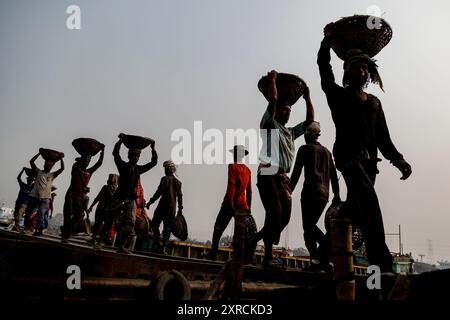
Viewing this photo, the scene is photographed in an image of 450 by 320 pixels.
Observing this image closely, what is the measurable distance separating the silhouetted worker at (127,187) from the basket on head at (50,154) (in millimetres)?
3295

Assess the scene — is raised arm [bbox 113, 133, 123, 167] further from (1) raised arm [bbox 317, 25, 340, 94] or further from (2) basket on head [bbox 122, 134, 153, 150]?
(1) raised arm [bbox 317, 25, 340, 94]

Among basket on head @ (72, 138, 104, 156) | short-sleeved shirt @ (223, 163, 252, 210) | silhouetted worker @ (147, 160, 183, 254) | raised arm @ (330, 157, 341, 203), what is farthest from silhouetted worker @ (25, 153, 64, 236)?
raised arm @ (330, 157, 341, 203)

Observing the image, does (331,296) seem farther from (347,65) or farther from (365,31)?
(365,31)

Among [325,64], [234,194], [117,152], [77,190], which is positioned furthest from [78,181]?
[325,64]

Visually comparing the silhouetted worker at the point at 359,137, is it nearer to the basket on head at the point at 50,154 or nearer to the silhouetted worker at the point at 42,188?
the basket on head at the point at 50,154

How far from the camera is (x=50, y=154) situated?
8352 mm

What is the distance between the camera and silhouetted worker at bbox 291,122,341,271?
4.21 m

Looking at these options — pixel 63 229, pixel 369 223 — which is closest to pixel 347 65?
pixel 369 223

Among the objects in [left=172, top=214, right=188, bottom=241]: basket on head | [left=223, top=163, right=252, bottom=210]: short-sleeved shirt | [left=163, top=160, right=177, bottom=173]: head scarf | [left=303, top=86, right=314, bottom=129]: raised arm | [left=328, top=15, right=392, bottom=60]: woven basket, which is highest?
[left=328, top=15, right=392, bottom=60]: woven basket

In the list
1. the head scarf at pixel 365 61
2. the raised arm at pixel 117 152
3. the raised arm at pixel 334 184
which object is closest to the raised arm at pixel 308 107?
the raised arm at pixel 334 184

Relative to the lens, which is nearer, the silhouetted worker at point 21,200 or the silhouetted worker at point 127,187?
the silhouetted worker at point 127,187

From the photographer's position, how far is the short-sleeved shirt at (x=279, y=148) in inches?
174

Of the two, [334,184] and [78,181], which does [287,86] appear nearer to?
[334,184]
